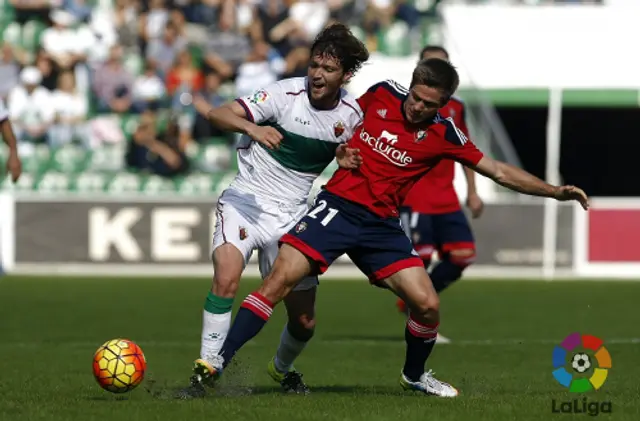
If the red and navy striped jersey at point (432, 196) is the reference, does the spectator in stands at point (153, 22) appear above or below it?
above

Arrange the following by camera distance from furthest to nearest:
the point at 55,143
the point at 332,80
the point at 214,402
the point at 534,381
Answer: the point at 55,143
the point at 534,381
the point at 332,80
the point at 214,402

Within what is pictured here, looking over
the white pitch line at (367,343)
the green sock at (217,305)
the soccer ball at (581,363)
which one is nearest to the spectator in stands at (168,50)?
the white pitch line at (367,343)

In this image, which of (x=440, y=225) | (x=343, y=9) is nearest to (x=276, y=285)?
(x=440, y=225)

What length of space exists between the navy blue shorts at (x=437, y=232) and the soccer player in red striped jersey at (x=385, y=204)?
389cm

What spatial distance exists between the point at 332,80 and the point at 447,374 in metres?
2.88

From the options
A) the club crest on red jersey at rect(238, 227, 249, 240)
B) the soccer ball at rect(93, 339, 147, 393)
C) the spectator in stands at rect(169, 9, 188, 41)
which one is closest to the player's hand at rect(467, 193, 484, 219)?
the club crest on red jersey at rect(238, 227, 249, 240)

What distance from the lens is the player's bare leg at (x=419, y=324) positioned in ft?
27.0

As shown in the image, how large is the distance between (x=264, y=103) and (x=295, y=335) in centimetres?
157

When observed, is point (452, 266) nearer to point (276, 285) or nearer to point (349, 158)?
point (349, 158)

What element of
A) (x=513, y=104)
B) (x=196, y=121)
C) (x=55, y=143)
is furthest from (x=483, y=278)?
(x=55, y=143)

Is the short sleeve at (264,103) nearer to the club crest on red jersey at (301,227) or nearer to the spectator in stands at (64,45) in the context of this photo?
the club crest on red jersey at (301,227)

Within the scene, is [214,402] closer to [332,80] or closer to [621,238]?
[332,80]

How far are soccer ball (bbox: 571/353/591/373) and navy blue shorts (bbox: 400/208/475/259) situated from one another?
2.34 m

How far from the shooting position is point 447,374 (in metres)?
10.1
